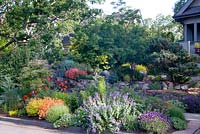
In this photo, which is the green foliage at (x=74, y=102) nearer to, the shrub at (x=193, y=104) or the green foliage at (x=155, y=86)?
the shrub at (x=193, y=104)

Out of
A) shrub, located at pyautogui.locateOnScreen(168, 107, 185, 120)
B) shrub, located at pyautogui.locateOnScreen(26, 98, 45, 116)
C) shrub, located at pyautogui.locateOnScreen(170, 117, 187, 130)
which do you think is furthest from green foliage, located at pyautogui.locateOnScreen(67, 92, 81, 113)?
shrub, located at pyautogui.locateOnScreen(170, 117, 187, 130)

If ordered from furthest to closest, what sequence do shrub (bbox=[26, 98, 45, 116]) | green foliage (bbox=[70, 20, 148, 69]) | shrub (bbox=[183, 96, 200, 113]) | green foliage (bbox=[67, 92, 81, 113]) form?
green foliage (bbox=[70, 20, 148, 69]) < shrub (bbox=[183, 96, 200, 113]) < green foliage (bbox=[67, 92, 81, 113]) < shrub (bbox=[26, 98, 45, 116])

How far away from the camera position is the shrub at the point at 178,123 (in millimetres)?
8180

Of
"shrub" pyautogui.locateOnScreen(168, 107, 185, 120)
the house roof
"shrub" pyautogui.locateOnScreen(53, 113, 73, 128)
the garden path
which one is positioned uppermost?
the house roof

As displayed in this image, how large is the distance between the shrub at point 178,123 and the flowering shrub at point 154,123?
0.26m

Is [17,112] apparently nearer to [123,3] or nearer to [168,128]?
[168,128]

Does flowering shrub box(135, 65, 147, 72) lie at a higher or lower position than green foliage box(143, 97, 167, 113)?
higher

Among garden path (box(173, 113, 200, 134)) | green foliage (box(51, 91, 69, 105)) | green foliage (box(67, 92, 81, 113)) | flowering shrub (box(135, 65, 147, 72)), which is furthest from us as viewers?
flowering shrub (box(135, 65, 147, 72))

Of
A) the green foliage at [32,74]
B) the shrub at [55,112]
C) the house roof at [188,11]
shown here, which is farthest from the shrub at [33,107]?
the house roof at [188,11]

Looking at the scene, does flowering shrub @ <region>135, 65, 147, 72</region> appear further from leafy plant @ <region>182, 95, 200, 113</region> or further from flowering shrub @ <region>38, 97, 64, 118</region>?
flowering shrub @ <region>38, 97, 64, 118</region>

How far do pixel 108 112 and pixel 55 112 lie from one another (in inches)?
66.6

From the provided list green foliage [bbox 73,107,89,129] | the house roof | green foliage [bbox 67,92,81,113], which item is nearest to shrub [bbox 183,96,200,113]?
green foliage [bbox 67,92,81,113]

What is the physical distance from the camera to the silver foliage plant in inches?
319

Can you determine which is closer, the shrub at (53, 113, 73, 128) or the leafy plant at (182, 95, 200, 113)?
the shrub at (53, 113, 73, 128)
